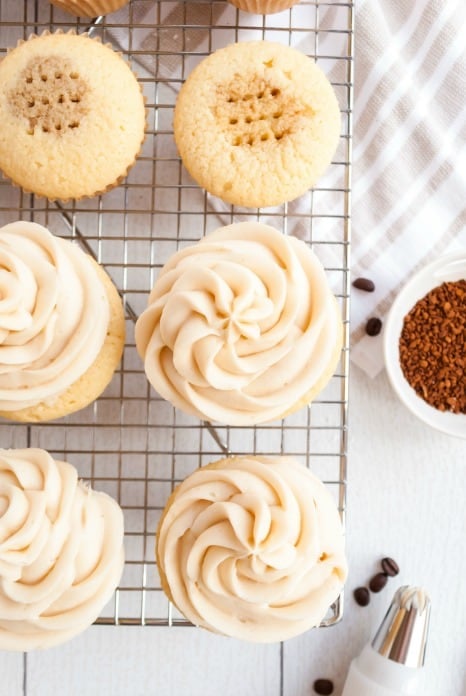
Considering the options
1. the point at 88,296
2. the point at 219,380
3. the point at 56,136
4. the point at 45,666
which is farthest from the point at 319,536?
the point at 56,136

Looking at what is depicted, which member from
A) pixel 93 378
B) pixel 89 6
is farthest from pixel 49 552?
pixel 89 6

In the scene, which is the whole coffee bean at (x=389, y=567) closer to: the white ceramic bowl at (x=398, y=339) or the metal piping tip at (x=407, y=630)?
the metal piping tip at (x=407, y=630)

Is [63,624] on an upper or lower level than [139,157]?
lower

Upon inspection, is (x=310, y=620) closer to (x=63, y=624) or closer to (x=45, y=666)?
(x=63, y=624)

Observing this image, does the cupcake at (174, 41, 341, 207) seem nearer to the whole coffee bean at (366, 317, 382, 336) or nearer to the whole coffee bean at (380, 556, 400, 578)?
the whole coffee bean at (366, 317, 382, 336)

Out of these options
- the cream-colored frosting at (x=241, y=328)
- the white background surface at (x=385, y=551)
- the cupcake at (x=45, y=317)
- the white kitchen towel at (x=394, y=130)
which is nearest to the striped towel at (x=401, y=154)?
the white kitchen towel at (x=394, y=130)

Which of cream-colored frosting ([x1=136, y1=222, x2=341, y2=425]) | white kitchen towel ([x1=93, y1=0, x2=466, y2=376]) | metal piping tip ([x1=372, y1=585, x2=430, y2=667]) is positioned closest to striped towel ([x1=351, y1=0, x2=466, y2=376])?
white kitchen towel ([x1=93, y1=0, x2=466, y2=376])
